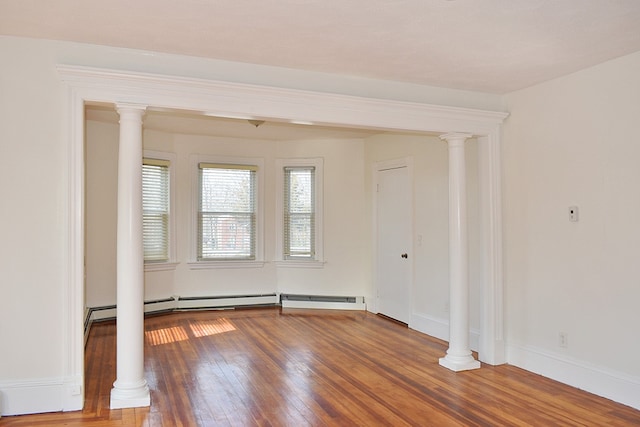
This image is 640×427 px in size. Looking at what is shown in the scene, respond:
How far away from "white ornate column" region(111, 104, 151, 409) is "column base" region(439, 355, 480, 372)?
2499 mm

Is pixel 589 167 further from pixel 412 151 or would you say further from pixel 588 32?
pixel 412 151

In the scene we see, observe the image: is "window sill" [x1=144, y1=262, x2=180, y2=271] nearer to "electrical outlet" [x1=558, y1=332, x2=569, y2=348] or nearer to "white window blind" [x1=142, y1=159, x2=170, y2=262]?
"white window blind" [x1=142, y1=159, x2=170, y2=262]

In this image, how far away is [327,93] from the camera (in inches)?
151

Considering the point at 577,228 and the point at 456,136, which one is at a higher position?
the point at 456,136

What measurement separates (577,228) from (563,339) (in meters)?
0.92

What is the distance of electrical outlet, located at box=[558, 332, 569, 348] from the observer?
394 centimetres

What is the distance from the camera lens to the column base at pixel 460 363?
167 inches

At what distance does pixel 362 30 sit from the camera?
2992 millimetres

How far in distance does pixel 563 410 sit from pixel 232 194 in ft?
16.3

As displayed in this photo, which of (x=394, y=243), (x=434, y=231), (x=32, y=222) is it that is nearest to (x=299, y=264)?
(x=394, y=243)

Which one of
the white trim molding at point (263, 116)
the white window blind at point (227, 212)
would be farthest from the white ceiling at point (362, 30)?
the white window blind at point (227, 212)

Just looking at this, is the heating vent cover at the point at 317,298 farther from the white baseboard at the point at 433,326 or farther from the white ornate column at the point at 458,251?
the white ornate column at the point at 458,251

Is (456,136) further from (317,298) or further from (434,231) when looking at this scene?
(317,298)

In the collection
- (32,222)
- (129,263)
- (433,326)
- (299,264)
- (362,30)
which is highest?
(362,30)
